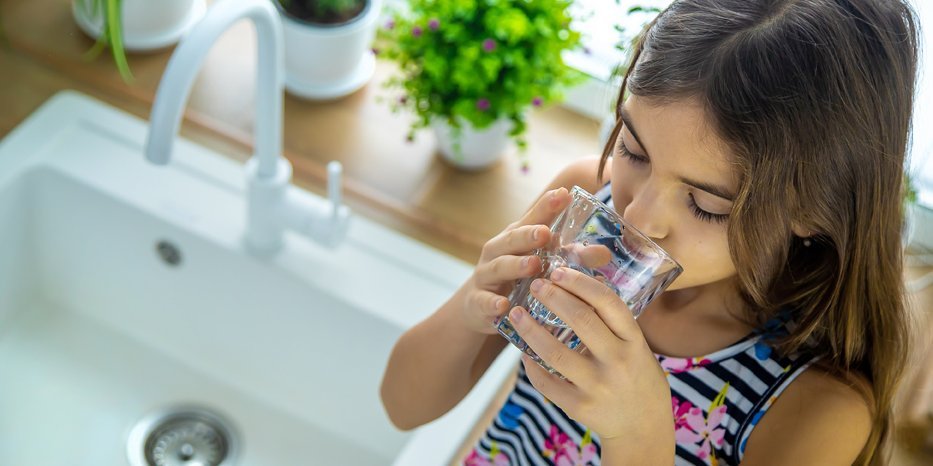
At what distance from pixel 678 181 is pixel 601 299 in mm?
101

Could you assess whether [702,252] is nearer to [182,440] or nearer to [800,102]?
[800,102]

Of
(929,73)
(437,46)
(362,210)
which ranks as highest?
(929,73)

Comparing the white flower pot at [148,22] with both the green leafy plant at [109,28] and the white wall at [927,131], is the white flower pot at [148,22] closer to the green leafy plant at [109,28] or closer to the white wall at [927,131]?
the green leafy plant at [109,28]

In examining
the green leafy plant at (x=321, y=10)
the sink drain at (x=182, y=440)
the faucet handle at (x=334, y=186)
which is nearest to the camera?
the faucet handle at (x=334, y=186)

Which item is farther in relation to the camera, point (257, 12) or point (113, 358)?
point (113, 358)

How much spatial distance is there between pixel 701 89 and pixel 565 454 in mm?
435

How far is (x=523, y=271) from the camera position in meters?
0.72

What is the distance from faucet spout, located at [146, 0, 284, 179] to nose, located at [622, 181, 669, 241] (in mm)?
418

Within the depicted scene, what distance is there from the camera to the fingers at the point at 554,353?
0.68 m

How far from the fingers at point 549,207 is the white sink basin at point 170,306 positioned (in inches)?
15.4

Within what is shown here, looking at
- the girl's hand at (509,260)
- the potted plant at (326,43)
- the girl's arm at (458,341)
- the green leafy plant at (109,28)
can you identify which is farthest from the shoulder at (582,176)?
the green leafy plant at (109,28)

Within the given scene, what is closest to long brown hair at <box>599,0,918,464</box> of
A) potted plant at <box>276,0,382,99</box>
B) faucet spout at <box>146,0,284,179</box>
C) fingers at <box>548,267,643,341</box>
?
fingers at <box>548,267,643,341</box>

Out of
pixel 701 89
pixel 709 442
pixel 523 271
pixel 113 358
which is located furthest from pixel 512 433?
pixel 113 358

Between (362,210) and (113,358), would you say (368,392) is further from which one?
(113,358)
